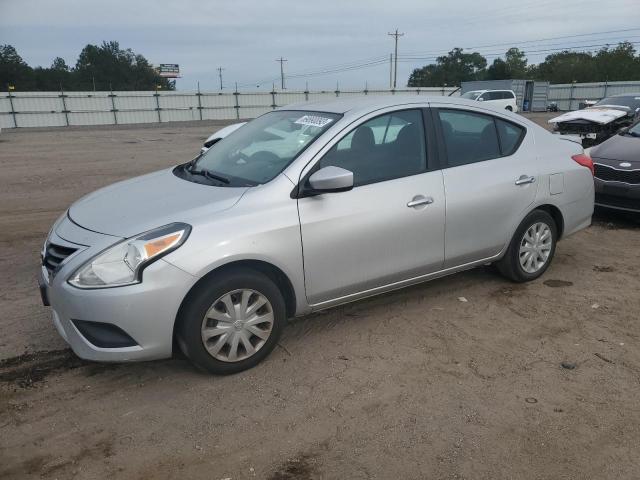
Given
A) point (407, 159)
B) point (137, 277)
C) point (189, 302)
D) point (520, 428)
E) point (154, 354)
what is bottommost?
point (520, 428)

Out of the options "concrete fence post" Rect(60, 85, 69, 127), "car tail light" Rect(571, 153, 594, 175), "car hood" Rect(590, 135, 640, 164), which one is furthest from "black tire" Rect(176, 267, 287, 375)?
"concrete fence post" Rect(60, 85, 69, 127)

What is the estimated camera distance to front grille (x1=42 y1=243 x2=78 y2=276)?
322 centimetres

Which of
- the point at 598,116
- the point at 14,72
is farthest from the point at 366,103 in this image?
the point at 14,72

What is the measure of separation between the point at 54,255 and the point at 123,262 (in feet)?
1.92

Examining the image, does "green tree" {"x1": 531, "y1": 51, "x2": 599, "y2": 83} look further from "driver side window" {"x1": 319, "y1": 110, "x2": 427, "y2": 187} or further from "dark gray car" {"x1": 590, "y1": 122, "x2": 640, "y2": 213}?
"driver side window" {"x1": 319, "y1": 110, "x2": 427, "y2": 187}

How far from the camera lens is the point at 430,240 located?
13.4 feet

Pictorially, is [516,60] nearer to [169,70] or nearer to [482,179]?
[169,70]

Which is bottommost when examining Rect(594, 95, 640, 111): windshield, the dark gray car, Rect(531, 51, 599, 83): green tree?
the dark gray car

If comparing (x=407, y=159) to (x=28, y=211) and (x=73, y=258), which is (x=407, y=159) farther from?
(x=28, y=211)

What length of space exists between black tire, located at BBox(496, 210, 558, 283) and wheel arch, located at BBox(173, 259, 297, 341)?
7.17ft

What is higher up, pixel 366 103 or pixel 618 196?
pixel 366 103

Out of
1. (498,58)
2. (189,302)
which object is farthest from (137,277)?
(498,58)

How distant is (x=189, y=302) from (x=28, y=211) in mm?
6240

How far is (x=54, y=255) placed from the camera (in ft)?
10.8
